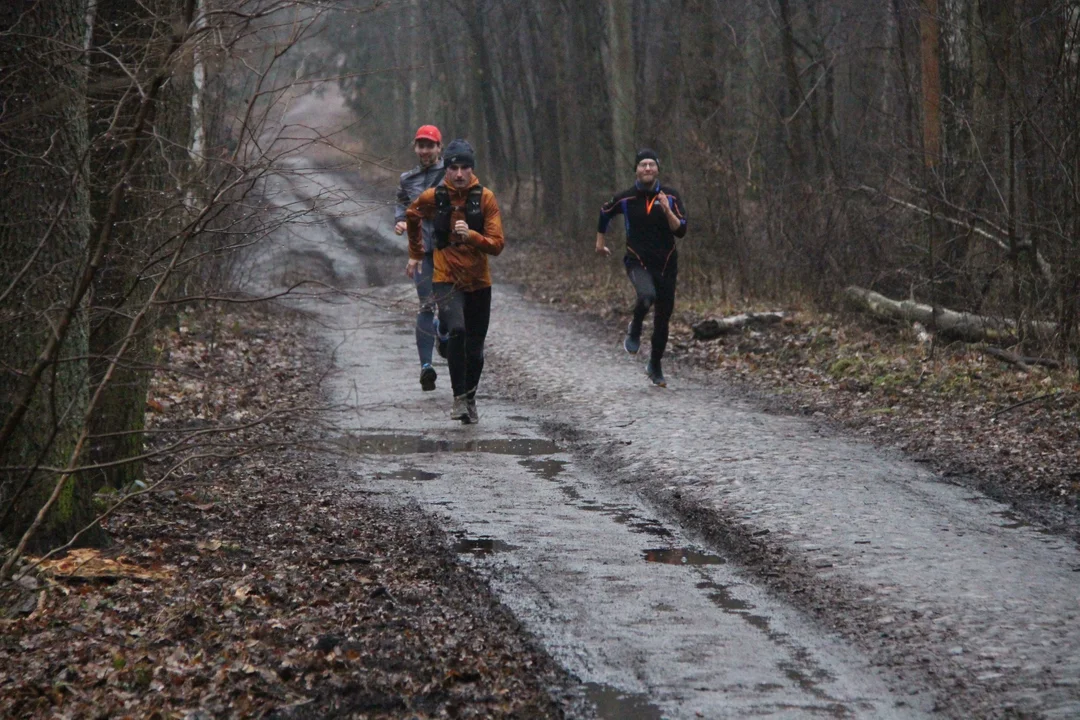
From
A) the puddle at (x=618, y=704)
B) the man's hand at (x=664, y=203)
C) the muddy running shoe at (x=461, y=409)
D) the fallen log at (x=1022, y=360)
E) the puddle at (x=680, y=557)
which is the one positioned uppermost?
the man's hand at (x=664, y=203)

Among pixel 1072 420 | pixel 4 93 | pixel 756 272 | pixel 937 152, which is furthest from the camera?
pixel 756 272

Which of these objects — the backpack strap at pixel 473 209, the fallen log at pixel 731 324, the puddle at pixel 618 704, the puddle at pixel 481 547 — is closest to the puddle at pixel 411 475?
the puddle at pixel 481 547

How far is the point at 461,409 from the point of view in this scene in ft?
33.0

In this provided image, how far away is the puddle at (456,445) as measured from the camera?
8930 mm

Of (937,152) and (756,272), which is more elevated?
(937,152)

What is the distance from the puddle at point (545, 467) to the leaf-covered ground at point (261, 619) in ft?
4.33

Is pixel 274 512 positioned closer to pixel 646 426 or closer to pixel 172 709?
pixel 172 709

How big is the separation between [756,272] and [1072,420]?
28.4 ft

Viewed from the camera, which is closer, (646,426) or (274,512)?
(274,512)

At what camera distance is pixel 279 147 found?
5.45 m

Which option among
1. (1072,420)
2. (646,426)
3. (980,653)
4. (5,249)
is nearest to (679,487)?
(646,426)

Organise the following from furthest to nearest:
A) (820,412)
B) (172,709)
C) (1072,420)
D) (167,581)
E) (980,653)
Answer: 1. (820,412)
2. (1072,420)
3. (167,581)
4. (980,653)
5. (172,709)

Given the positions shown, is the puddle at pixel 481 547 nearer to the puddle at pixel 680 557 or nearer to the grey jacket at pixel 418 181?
the puddle at pixel 680 557

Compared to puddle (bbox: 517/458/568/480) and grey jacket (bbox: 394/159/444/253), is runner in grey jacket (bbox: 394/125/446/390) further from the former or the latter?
puddle (bbox: 517/458/568/480)
